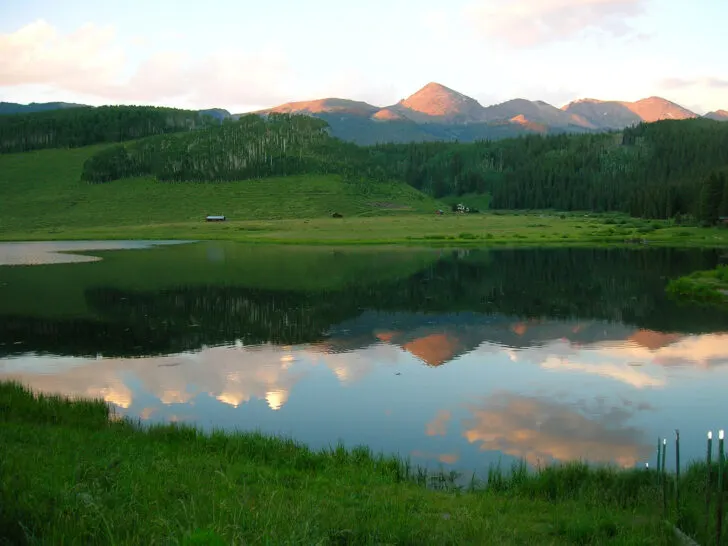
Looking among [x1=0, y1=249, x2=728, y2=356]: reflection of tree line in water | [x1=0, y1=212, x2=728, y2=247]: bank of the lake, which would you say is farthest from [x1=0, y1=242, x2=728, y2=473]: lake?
[x1=0, y1=212, x2=728, y2=247]: bank of the lake

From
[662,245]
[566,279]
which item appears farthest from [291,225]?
[566,279]

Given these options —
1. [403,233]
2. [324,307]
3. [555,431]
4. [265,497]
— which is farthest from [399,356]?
[403,233]

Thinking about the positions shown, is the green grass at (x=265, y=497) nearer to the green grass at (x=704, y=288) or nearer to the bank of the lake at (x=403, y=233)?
the green grass at (x=704, y=288)

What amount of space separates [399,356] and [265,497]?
2019 cm

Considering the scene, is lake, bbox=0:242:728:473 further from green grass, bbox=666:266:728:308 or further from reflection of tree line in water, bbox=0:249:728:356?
green grass, bbox=666:266:728:308

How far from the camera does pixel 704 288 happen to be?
50906 mm

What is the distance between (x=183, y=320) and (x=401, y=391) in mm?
20578

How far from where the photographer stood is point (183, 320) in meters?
42.0

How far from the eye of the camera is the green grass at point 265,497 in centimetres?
997

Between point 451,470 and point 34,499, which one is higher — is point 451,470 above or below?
below

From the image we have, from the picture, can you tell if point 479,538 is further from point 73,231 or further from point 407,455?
point 73,231

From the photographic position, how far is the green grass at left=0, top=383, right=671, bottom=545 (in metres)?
9.97

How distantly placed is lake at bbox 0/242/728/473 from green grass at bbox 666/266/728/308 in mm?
2429

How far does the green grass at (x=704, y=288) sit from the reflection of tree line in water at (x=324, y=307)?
1367mm
